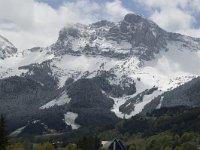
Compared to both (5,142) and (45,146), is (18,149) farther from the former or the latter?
(5,142)

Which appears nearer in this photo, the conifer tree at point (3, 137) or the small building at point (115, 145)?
the conifer tree at point (3, 137)

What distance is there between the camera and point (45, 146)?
16600cm

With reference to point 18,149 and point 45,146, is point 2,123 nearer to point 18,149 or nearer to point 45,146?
point 18,149

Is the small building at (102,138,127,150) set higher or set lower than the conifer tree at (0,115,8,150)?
higher

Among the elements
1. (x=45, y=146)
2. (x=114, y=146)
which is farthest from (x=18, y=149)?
(x=114, y=146)

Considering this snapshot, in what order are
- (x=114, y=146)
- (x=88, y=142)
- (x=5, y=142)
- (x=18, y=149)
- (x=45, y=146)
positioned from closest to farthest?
(x=5, y=142)
(x=18, y=149)
(x=45, y=146)
(x=114, y=146)
(x=88, y=142)

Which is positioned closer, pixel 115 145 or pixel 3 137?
pixel 3 137

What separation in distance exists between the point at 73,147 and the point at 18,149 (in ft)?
66.2

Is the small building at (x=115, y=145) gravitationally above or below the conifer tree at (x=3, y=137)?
above

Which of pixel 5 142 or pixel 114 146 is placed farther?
pixel 114 146

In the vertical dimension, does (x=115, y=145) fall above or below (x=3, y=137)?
above

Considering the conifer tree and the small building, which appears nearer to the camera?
the conifer tree

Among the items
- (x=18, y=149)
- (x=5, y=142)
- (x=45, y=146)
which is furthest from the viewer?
(x=45, y=146)

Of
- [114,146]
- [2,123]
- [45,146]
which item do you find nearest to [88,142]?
[114,146]
